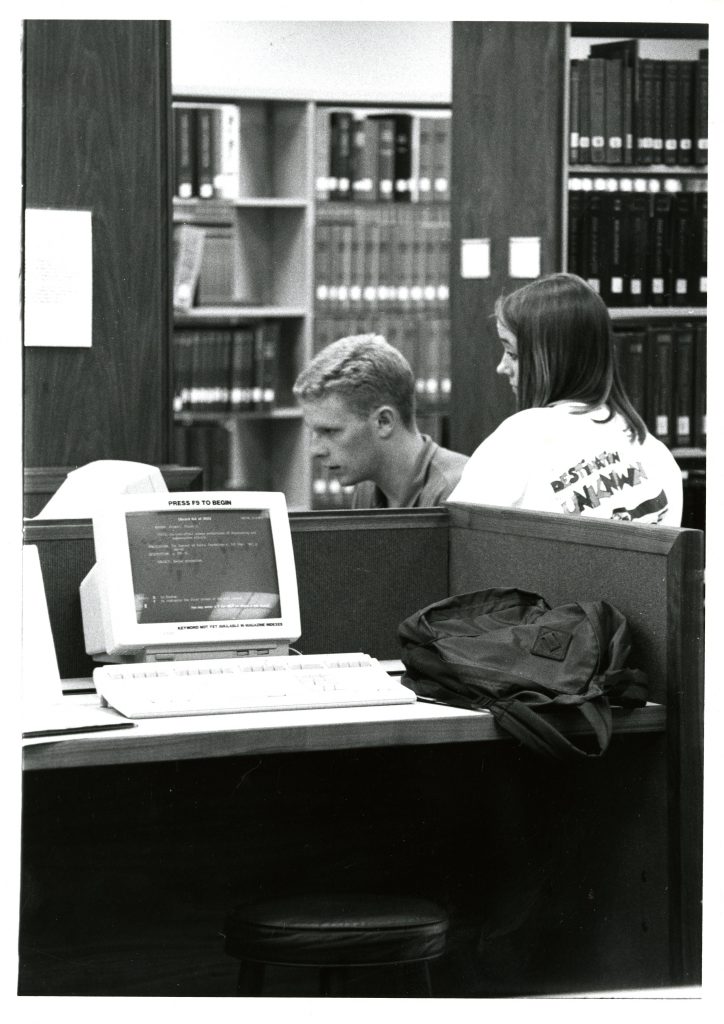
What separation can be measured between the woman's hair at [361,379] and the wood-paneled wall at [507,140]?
1.51 metres

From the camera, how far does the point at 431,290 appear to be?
240 inches

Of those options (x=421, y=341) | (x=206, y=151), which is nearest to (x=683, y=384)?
(x=421, y=341)

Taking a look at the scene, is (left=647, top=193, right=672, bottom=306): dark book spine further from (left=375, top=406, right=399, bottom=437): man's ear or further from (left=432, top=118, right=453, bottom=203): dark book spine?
(left=375, top=406, right=399, bottom=437): man's ear

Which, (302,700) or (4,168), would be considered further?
(302,700)

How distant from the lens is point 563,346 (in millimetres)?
2885

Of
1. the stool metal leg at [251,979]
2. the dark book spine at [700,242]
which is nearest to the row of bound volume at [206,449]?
the dark book spine at [700,242]

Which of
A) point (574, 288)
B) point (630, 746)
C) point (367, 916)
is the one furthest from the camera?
point (574, 288)

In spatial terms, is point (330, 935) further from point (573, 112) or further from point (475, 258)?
point (573, 112)

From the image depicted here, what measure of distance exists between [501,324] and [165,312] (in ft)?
2.85

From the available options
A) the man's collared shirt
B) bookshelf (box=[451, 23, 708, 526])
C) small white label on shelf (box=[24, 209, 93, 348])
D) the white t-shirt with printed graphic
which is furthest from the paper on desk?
bookshelf (box=[451, 23, 708, 526])

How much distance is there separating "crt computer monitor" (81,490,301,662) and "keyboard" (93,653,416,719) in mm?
54

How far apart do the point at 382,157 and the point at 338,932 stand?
172 inches
